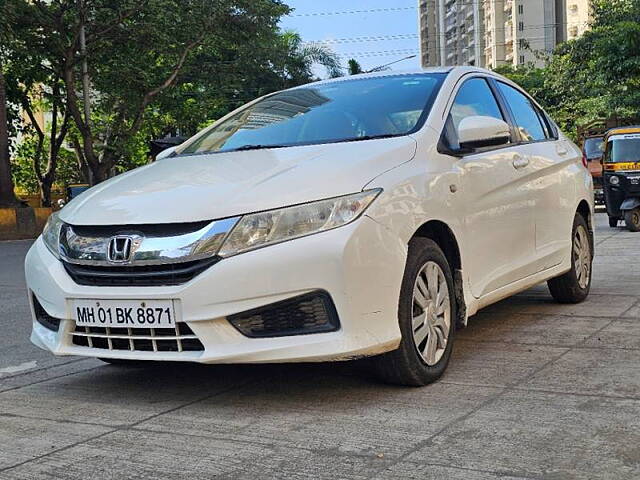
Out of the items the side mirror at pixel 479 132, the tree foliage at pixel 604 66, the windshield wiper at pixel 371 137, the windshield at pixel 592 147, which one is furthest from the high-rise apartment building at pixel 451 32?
the windshield wiper at pixel 371 137

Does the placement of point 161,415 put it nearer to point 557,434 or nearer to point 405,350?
point 405,350

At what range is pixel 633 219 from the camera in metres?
15.0

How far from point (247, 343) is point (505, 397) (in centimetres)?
117

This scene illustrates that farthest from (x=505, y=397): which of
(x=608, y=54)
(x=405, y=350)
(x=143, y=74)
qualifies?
(x=608, y=54)

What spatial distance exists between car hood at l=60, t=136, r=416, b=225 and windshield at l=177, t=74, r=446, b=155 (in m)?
0.28

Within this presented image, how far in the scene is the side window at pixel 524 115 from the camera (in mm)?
5828

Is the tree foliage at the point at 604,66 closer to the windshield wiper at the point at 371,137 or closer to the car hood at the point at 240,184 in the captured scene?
the windshield wiper at the point at 371,137

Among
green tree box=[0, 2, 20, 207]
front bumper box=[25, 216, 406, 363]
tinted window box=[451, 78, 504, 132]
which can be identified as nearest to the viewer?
front bumper box=[25, 216, 406, 363]

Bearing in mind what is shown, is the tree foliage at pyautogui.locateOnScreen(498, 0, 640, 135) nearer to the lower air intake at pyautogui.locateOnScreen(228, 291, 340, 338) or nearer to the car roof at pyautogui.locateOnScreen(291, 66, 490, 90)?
the car roof at pyautogui.locateOnScreen(291, 66, 490, 90)

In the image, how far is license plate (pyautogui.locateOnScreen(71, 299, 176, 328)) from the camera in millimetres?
3805

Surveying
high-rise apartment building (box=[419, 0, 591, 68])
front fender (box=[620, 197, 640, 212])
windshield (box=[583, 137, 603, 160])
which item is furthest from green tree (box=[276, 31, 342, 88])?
high-rise apartment building (box=[419, 0, 591, 68])

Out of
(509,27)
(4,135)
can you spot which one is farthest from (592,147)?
(509,27)

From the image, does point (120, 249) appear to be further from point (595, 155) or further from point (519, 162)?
point (595, 155)

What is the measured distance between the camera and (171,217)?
381 cm
